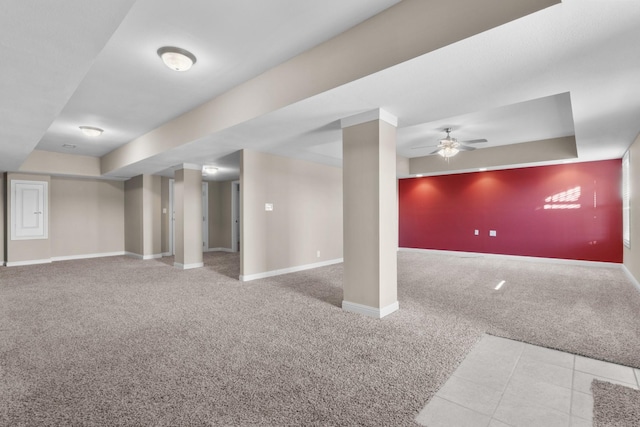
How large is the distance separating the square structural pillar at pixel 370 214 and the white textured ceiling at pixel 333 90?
0.29m

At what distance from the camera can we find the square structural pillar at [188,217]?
21.9 feet

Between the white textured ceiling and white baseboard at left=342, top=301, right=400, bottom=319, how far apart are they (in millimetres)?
2223

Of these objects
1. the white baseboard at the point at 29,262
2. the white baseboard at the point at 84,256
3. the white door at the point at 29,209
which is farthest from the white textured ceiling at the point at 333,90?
the white baseboard at the point at 84,256

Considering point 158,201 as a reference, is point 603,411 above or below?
below

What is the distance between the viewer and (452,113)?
343 centimetres

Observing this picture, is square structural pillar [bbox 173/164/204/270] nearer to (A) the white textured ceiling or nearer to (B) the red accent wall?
(A) the white textured ceiling

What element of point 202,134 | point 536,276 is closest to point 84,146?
point 202,134

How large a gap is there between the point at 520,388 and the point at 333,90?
273 centimetres

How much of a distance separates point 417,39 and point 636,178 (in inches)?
184

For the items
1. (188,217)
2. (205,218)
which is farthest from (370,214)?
(205,218)

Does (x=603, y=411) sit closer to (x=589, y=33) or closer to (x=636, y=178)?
(x=589, y=33)

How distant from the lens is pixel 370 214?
3484mm

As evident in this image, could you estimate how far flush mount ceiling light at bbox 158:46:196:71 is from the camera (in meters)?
2.79

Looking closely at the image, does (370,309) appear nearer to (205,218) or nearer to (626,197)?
(626,197)
